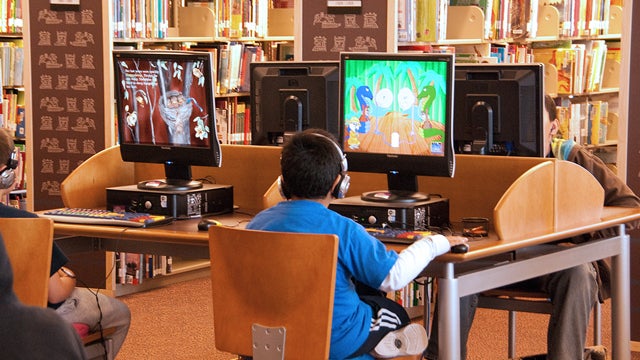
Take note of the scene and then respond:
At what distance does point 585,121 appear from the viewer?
23.4 feet

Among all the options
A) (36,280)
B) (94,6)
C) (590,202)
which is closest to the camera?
(36,280)

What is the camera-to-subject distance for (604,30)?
286 inches

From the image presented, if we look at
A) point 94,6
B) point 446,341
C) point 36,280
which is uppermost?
point 94,6

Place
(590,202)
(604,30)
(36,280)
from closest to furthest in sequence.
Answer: (36,280)
(590,202)
(604,30)

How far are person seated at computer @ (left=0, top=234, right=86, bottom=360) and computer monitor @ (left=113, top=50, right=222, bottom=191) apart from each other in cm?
249

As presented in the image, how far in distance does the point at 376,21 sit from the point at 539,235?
2382mm

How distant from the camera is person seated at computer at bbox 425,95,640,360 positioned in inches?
154

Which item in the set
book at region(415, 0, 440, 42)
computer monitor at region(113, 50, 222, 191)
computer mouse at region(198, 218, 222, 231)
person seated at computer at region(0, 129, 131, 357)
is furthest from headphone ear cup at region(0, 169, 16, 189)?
book at region(415, 0, 440, 42)

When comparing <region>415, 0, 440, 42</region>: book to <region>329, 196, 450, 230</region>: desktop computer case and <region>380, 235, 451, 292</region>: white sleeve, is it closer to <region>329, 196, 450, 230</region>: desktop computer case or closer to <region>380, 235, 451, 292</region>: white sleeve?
<region>329, 196, 450, 230</region>: desktop computer case

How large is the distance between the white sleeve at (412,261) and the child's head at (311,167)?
0.28 meters

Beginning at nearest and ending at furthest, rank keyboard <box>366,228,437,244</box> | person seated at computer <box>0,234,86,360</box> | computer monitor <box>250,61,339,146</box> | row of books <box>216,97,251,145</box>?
person seated at computer <box>0,234,86,360</box> < keyboard <box>366,228,437,244</box> < computer monitor <box>250,61,339,146</box> < row of books <box>216,97,251,145</box>

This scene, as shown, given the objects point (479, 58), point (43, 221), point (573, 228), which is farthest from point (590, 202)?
point (479, 58)

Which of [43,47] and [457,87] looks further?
[43,47]

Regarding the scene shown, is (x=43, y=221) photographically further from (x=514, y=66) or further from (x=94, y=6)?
(x=94, y=6)
